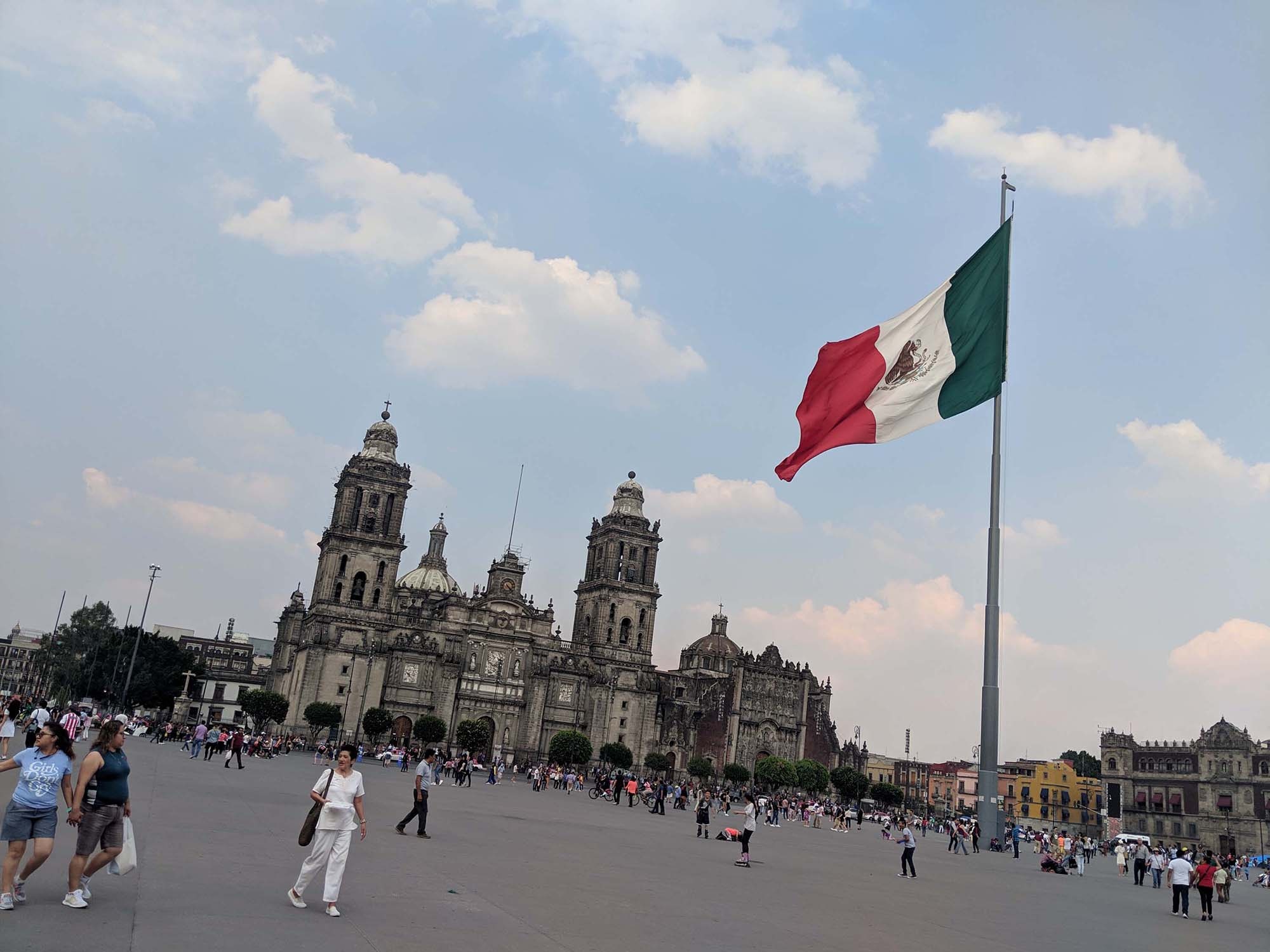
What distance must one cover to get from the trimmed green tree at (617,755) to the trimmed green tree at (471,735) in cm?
911

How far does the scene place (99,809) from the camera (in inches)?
338

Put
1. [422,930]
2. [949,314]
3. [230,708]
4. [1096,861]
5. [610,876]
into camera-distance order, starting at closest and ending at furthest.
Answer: [422,930] → [610,876] → [949,314] → [1096,861] → [230,708]

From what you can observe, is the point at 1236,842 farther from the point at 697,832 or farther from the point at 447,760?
the point at 697,832

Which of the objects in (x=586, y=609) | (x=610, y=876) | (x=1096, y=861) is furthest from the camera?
(x=586, y=609)

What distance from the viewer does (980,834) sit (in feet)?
75.5

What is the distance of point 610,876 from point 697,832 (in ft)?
48.6

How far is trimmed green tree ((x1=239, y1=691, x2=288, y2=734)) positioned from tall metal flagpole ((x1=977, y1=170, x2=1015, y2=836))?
199 feet

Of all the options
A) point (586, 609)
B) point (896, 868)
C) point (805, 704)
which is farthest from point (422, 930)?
point (805, 704)

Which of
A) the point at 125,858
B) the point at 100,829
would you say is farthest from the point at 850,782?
the point at 100,829

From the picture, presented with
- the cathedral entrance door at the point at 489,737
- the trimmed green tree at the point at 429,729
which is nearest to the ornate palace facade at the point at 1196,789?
the cathedral entrance door at the point at 489,737

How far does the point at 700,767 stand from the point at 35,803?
7792 cm

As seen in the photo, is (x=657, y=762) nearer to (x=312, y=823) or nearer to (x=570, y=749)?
(x=570, y=749)

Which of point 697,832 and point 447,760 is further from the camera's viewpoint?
point 447,760

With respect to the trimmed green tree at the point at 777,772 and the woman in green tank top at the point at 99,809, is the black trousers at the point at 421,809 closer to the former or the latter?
the woman in green tank top at the point at 99,809
